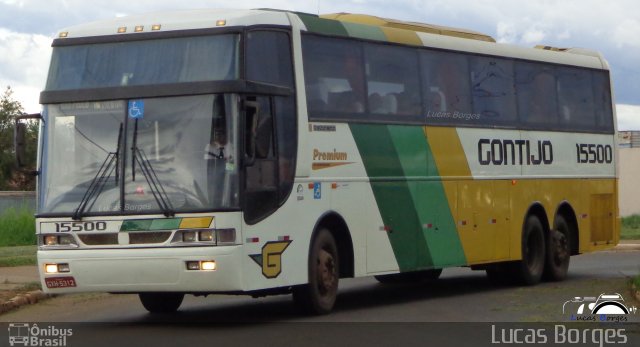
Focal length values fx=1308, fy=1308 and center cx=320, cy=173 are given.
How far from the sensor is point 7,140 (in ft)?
208

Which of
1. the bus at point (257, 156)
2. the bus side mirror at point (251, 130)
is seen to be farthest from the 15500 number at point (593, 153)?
the bus side mirror at point (251, 130)

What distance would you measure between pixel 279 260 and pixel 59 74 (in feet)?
11.1

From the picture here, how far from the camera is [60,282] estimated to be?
14508 mm

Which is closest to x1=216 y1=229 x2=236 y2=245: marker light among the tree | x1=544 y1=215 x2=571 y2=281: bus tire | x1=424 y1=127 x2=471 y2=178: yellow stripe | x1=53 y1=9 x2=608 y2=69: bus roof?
Answer: x1=53 y1=9 x2=608 y2=69: bus roof

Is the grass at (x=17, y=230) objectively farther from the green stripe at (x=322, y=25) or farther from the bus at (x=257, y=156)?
the green stripe at (x=322, y=25)

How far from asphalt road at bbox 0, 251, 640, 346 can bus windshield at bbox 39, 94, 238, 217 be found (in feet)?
4.73

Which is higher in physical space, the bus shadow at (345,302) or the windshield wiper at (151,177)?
the windshield wiper at (151,177)

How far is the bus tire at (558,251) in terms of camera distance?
21781 mm

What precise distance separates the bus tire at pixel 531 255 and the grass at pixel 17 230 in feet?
56.6

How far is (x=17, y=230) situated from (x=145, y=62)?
841 inches

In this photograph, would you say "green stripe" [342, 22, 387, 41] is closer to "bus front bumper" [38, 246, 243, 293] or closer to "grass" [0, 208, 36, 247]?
"bus front bumper" [38, 246, 243, 293]

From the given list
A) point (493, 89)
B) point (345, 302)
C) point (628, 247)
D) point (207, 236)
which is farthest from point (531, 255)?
point (628, 247)

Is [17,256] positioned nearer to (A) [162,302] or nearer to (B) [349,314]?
(A) [162,302]

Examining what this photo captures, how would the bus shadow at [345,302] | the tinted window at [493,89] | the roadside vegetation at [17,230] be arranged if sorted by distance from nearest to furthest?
the bus shadow at [345,302]
the tinted window at [493,89]
the roadside vegetation at [17,230]
